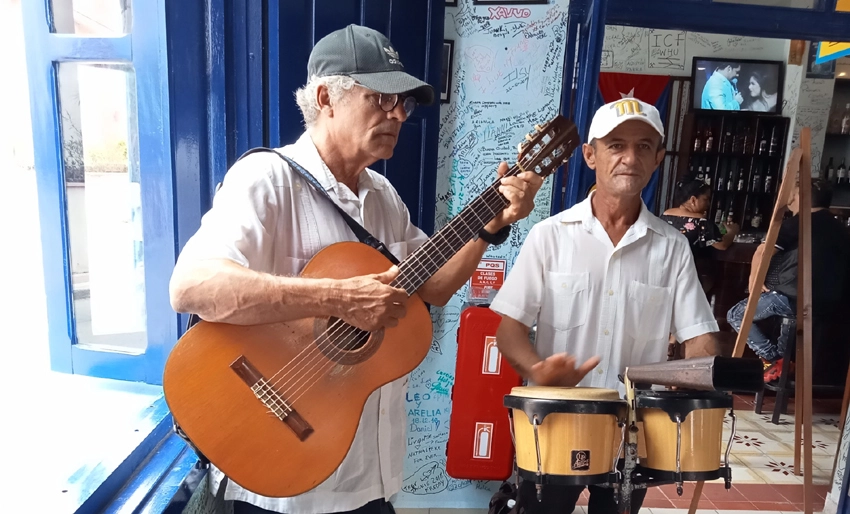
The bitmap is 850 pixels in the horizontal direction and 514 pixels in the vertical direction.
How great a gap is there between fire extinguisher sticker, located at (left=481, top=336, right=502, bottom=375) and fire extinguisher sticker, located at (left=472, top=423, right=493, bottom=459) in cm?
28

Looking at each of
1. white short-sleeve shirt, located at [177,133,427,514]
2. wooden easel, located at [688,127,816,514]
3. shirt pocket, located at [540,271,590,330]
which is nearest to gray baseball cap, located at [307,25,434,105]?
white short-sleeve shirt, located at [177,133,427,514]

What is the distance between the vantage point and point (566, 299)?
192 centimetres

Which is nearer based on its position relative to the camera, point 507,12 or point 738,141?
point 507,12

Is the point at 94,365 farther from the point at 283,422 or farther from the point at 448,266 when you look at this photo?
the point at 448,266

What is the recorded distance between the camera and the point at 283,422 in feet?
4.21

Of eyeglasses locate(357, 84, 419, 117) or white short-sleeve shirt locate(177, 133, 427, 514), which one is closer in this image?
white short-sleeve shirt locate(177, 133, 427, 514)

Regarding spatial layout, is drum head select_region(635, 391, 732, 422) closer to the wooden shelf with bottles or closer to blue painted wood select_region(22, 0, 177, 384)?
blue painted wood select_region(22, 0, 177, 384)

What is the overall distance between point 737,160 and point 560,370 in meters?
7.15

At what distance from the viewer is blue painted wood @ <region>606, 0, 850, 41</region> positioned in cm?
284

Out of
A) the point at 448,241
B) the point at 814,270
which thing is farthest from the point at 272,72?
the point at 814,270

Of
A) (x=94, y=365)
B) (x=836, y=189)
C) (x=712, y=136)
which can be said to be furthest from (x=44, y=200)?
(x=836, y=189)

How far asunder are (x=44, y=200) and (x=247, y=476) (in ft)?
3.43

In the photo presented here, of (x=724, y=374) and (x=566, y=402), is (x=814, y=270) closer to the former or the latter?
(x=724, y=374)

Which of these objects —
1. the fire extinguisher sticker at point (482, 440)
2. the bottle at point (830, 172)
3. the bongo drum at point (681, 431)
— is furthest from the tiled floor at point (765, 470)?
the bottle at point (830, 172)
